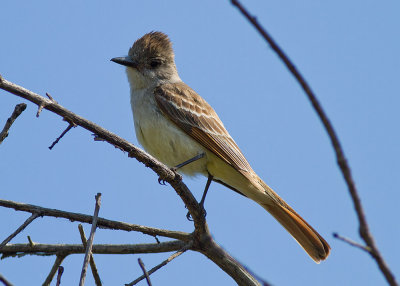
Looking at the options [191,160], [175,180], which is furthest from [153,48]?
[175,180]

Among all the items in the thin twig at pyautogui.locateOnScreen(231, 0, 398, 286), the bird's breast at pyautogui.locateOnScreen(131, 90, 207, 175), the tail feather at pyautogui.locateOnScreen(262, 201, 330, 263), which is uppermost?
the bird's breast at pyautogui.locateOnScreen(131, 90, 207, 175)

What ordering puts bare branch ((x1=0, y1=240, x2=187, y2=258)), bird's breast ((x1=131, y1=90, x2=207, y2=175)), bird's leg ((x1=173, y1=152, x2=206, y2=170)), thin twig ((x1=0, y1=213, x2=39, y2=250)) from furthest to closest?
bird's breast ((x1=131, y1=90, x2=207, y2=175)), bird's leg ((x1=173, y1=152, x2=206, y2=170)), bare branch ((x1=0, y1=240, x2=187, y2=258)), thin twig ((x1=0, y1=213, x2=39, y2=250))

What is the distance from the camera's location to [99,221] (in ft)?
15.4

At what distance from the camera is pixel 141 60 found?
7984 mm

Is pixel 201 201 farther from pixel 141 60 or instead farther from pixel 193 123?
pixel 141 60

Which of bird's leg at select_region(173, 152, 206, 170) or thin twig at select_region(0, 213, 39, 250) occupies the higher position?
bird's leg at select_region(173, 152, 206, 170)

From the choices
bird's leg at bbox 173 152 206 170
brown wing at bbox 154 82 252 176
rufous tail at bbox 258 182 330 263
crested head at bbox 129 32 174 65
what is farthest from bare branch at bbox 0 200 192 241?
crested head at bbox 129 32 174 65

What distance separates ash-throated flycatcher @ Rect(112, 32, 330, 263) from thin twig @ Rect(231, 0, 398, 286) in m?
4.73

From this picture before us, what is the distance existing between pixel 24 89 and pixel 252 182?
346 cm

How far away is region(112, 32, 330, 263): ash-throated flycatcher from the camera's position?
21.8 feet

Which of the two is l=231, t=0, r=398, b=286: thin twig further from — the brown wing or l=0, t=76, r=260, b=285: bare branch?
the brown wing

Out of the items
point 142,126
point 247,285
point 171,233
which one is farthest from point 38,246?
point 142,126

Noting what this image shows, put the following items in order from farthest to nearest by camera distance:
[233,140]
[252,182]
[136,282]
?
1. [233,140]
2. [252,182]
3. [136,282]

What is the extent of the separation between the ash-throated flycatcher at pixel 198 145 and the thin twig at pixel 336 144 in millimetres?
4729
